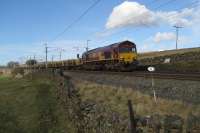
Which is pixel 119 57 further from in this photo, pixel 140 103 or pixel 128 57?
pixel 140 103

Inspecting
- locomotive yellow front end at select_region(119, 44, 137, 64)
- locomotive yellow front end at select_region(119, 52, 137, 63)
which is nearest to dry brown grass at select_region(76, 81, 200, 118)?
locomotive yellow front end at select_region(119, 52, 137, 63)

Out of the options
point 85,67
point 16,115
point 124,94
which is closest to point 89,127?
point 124,94

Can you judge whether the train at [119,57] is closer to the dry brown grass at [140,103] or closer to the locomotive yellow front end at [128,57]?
the locomotive yellow front end at [128,57]

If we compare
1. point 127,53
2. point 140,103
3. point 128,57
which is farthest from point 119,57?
point 140,103

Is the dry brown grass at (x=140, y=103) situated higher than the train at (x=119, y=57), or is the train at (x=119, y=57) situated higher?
the train at (x=119, y=57)

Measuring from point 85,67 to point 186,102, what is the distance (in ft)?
165

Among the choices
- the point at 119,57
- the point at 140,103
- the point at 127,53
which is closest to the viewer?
the point at 140,103

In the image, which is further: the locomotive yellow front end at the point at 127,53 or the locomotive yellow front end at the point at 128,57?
the locomotive yellow front end at the point at 127,53

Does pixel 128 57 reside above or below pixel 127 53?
below

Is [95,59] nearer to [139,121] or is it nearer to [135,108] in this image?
[135,108]

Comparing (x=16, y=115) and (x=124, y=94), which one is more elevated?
(x=124, y=94)

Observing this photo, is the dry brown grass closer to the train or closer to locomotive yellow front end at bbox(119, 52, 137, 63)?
the train

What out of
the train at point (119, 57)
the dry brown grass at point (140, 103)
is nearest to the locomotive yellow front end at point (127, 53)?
the train at point (119, 57)

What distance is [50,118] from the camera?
79.6 feet
